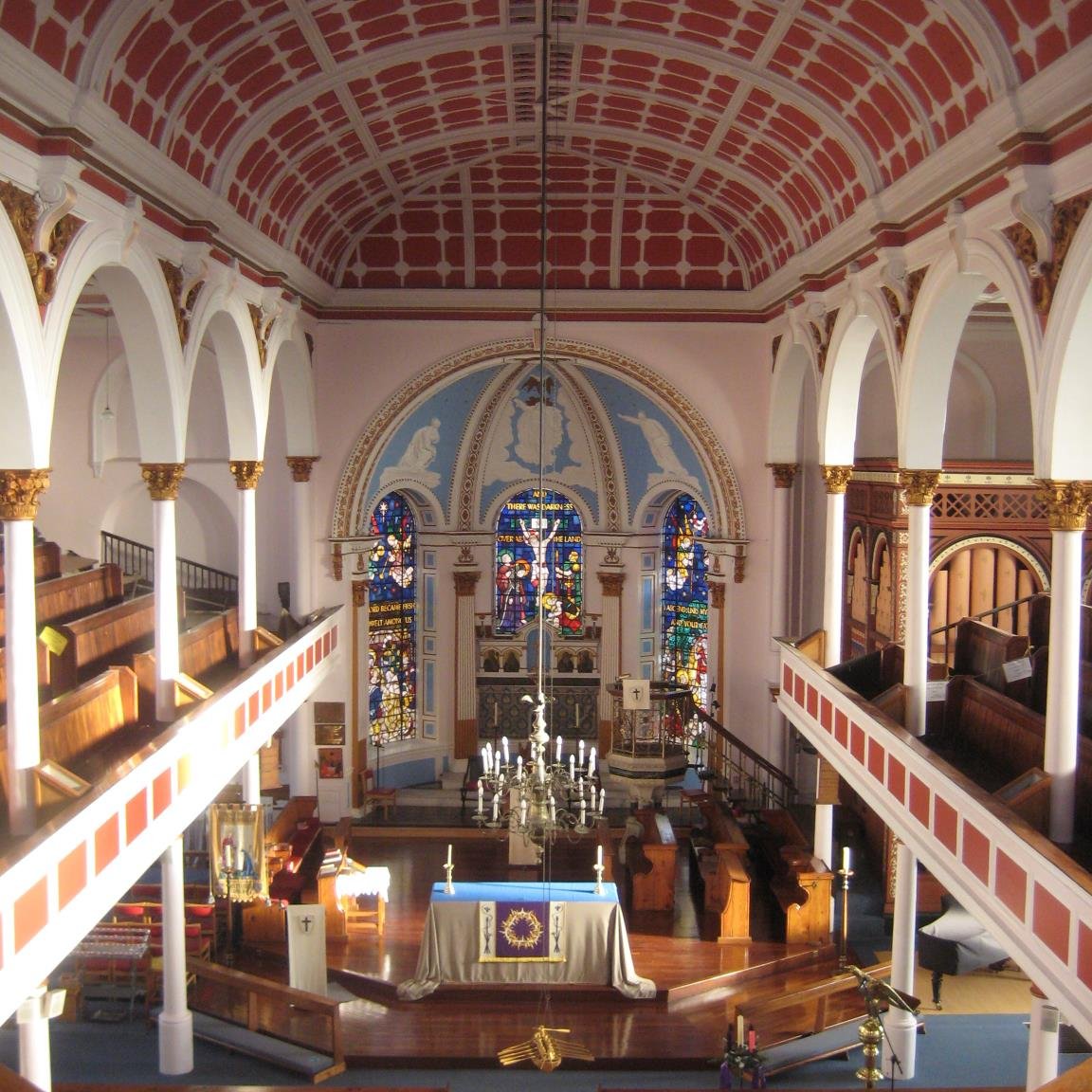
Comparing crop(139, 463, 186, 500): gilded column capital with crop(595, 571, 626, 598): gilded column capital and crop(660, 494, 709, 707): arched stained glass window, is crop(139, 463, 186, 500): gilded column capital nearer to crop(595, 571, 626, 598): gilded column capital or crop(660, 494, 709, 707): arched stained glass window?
crop(595, 571, 626, 598): gilded column capital

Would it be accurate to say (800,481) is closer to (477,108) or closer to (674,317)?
(674,317)

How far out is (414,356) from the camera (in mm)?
19188

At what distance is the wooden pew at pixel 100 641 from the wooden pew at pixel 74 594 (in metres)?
0.38

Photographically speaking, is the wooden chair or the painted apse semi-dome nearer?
the wooden chair

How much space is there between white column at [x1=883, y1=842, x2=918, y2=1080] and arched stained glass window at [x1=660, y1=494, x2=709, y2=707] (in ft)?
34.6

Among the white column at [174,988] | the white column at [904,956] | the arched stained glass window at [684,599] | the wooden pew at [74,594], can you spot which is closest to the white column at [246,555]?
the wooden pew at [74,594]

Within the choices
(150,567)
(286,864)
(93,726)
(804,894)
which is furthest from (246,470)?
(804,894)

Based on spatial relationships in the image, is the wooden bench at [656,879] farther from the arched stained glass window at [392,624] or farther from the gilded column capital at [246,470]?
the arched stained glass window at [392,624]

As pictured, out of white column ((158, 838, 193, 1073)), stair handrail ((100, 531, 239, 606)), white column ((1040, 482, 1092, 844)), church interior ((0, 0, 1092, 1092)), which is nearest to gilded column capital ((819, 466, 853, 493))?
church interior ((0, 0, 1092, 1092))

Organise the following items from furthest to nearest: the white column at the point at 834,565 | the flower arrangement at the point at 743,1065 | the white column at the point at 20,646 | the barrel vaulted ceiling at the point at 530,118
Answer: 1. the white column at the point at 834,565
2. the flower arrangement at the point at 743,1065
3. the barrel vaulted ceiling at the point at 530,118
4. the white column at the point at 20,646

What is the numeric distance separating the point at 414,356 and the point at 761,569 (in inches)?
246

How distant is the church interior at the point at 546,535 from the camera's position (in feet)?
27.7

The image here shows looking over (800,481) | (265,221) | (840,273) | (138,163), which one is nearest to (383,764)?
(800,481)

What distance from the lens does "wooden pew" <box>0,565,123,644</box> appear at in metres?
12.1
